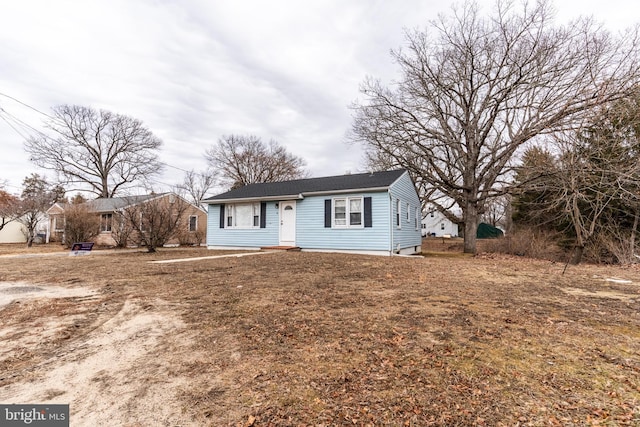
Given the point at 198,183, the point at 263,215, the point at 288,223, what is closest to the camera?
the point at 288,223

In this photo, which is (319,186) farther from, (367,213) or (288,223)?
(367,213)

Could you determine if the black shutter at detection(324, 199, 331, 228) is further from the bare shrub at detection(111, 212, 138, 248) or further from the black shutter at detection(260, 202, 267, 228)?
the bare shrub at detection(111, 212, 138, 248)

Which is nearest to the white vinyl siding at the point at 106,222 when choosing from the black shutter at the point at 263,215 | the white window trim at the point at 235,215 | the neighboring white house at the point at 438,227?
the white window trim at the point at 235,215

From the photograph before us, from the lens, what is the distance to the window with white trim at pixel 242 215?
15.2m

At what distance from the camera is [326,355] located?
9.02 feet

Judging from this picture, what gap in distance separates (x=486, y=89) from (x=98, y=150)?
34.8 m

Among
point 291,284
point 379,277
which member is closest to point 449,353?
point 291,284

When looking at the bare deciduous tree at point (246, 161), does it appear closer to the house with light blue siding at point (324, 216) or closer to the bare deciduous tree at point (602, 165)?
the house with light blue siding at point (324, 216)

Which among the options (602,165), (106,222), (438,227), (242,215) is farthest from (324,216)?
(438,227)

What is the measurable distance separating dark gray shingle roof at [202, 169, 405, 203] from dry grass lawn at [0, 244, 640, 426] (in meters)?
8.00

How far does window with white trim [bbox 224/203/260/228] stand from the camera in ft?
49.8

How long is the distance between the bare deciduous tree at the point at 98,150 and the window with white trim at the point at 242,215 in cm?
2155

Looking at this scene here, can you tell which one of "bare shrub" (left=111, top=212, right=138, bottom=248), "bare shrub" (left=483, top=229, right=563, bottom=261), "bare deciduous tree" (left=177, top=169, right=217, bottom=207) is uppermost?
"bare deciduous tree" (left=177, top=169, right=217, bottom=207)

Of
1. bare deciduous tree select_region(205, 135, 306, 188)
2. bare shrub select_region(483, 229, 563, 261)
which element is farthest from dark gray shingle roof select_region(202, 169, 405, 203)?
bare deciduous tree select_region(205, 135, 306, 188)
